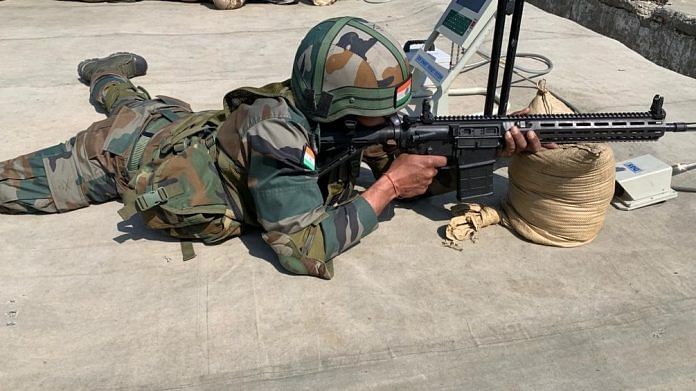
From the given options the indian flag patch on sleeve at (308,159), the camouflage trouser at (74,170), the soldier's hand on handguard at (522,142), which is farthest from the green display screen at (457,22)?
the camouflage trouser at (74,170)

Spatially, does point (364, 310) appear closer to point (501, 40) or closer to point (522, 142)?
point (522, 142)

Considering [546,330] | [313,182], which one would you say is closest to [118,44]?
[313,182]

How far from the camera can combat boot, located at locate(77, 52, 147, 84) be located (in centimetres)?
530

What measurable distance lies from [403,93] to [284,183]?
724 millimetres

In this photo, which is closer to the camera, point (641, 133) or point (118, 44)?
point (641, 133)

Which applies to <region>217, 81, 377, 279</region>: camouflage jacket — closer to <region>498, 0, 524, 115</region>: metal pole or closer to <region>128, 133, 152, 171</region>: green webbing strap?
<region>128, 133, 152, 171</region>: green webbing strap

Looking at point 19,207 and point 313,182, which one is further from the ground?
point 313,182

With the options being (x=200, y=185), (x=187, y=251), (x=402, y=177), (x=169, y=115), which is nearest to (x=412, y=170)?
(x=402, y=177)

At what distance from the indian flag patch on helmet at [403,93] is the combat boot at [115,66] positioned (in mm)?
3141

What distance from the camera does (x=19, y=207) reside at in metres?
3.63

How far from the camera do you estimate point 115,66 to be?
5.30 meters

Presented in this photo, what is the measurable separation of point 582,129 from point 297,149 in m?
1.41

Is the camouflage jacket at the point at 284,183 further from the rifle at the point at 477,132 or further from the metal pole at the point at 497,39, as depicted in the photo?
the metal pole at the point at 497,39

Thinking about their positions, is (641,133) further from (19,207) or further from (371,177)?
(19,207)
